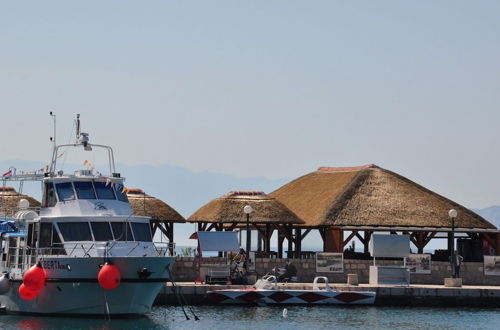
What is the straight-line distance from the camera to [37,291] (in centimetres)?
5147

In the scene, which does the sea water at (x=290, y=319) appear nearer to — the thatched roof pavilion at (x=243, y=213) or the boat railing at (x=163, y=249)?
the boat railing at (x=163, y=249)

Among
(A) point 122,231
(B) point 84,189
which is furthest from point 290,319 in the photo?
(B) point 84,189

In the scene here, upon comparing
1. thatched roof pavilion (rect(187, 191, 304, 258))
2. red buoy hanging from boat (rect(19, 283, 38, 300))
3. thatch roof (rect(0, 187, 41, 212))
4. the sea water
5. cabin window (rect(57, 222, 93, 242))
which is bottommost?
the sea water

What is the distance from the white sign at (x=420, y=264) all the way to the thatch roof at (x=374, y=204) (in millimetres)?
5637

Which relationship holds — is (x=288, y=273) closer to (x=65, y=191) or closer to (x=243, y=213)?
(x=243, y=213)

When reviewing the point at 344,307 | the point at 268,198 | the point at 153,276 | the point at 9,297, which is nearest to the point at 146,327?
the point at 153,276

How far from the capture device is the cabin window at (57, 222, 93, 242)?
2031 inches

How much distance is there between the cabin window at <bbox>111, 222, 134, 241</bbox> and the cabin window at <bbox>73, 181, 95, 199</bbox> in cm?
206

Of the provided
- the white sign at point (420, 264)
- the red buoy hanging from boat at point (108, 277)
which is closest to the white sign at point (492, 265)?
the white sign at point (420, 264)

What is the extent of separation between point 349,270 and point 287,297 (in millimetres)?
6390

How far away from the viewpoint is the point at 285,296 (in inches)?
2327

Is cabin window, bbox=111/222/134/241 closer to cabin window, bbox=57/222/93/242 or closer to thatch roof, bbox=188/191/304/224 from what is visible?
cabin window, bbox=57/222/93/242

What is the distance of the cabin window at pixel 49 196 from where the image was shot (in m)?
54.4

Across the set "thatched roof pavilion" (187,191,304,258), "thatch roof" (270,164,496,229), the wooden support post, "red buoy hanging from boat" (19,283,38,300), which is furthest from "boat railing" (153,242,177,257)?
the wooden support post
